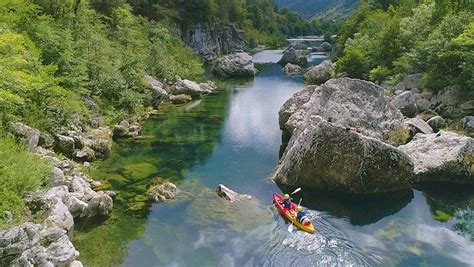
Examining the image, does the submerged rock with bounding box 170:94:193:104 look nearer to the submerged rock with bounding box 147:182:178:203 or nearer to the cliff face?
the submerged rock with bounding box 147:182:178:203

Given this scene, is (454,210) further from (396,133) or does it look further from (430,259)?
(396,133)

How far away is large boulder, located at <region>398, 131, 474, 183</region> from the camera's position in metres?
27.5

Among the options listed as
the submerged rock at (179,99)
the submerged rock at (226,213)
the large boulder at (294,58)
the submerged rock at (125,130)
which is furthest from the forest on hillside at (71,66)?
the large boulder at (294,58)

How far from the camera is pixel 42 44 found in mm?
34219

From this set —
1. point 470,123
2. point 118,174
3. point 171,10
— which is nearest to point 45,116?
point 118,174

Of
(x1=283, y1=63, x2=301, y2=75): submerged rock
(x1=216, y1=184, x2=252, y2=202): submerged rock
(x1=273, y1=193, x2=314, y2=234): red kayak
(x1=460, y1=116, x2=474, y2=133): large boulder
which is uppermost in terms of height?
(x1=460, y1=116, x2=474, y2=133): large boulder

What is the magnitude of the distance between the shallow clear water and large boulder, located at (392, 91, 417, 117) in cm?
1332

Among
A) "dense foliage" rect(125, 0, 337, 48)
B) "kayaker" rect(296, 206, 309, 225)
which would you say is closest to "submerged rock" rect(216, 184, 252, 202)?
"kayaker" rect(296, 206, 309, 225)

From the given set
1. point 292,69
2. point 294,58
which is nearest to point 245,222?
point 292,69

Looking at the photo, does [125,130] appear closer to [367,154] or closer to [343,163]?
[343,163]

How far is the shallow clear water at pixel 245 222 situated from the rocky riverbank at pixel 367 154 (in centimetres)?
93

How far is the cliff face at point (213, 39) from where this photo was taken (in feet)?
341

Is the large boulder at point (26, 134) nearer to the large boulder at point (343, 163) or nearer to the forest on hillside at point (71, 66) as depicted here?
the forest on hillside at point (71, 66)

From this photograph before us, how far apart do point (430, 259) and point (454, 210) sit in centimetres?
652
